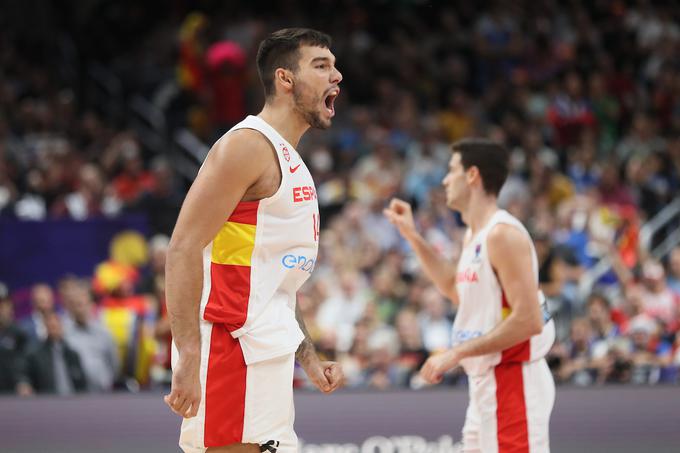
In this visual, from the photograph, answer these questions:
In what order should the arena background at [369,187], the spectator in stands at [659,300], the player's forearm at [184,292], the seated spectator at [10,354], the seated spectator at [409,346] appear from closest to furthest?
the player's forearm at [184,292], the arena background at [369,187], the seated spectator at [10,354], the seated spectator at [409,346], the spectator in stands at [659,300]

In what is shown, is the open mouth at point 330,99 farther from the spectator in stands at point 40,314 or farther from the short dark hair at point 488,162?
the spectator in stands at point 40,314

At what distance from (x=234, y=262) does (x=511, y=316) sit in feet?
5.94

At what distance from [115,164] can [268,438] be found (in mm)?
9682

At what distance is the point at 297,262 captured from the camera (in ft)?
13.3

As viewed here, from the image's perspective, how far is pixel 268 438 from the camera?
3.90 metres

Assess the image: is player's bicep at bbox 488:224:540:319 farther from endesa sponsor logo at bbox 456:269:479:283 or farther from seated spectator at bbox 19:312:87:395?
seated spectator at bbox 19:312:87:395

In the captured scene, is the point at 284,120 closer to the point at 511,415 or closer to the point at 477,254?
the point at 477,254

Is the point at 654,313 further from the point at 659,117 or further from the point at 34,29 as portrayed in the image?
the point at 34,29

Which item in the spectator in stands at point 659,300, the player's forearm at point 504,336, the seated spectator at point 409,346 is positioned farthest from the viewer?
the spectator in stands at point 659,300

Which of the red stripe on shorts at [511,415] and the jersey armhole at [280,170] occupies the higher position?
the jersey armhole at [280,170]

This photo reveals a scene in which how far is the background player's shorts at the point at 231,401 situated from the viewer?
12.7 feet

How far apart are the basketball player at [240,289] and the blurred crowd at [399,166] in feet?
15.8

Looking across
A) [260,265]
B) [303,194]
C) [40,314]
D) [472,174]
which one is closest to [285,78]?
[303,194]

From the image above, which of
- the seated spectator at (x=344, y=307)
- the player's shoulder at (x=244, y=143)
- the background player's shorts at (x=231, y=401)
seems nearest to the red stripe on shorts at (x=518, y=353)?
the background player's shorts at (x=231, y=401)
